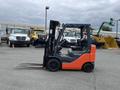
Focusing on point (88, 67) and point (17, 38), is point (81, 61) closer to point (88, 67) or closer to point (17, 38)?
point (88, 67)

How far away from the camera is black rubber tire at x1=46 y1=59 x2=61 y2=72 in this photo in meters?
14.9

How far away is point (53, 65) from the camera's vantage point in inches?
588

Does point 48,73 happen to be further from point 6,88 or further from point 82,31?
point 6,88

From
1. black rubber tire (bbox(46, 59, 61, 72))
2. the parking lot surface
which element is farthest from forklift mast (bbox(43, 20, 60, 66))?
the parking lot surface

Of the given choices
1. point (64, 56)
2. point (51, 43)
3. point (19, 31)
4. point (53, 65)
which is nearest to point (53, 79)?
point (53, 65)

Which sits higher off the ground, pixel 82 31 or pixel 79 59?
pixel 82 31

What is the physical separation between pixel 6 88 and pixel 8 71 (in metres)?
3.90

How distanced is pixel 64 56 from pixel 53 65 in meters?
0.72

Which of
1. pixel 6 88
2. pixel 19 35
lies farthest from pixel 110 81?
pixel 19 35

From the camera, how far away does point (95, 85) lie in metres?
11.5

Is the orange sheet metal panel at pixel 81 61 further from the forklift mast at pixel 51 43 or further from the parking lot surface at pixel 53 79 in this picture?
the forklift mast at pixel 51 43

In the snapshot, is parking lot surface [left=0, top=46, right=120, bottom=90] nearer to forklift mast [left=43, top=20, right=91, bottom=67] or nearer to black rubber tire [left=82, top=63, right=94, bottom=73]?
black rubber tire [left=82, top=63, right=94, bottom=73]

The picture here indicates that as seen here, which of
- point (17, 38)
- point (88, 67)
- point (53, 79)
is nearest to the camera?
point (53, 79)

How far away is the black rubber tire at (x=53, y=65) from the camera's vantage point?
1492cm
